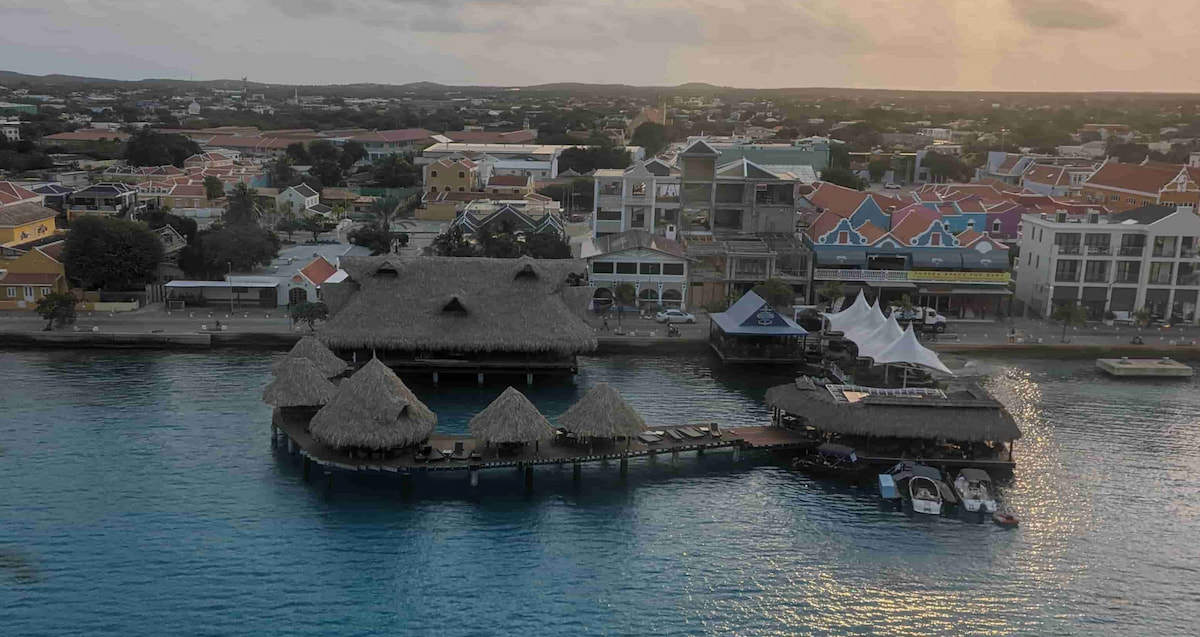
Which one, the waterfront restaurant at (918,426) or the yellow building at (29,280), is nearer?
the waterfront restaurant at (918,426)

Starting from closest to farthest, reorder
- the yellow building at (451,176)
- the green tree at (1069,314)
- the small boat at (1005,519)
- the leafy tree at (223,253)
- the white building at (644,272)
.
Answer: the small boat at (1005,519)
the green tree at (1069,314)
the white building at (644,272)
the leafy tree at (223,253)
the yellow building at (451,176)

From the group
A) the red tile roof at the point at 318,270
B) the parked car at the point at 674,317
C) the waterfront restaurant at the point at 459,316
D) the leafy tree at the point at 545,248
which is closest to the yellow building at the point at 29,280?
the red tile roof at the point at 318,270

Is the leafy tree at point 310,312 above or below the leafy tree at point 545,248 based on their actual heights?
below

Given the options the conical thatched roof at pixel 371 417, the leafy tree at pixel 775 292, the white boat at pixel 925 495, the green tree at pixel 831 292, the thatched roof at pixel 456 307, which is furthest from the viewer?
the leafy tree at pixel 775 292

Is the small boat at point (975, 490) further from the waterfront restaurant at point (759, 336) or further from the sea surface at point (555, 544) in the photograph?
the waterfront restaurant at point (759, 336)

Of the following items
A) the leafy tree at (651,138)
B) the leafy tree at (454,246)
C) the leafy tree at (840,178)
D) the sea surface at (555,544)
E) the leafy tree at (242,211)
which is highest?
the leafy tree at (651,138)

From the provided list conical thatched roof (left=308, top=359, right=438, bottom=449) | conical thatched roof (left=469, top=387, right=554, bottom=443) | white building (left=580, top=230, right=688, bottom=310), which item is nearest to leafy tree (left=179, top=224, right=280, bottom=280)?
white building (left=580, top=230, right=688, bottom=310)

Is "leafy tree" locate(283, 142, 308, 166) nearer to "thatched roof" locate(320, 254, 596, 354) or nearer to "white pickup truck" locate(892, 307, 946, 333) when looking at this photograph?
"thatched roof" locate(320, 254, 596, 354)
